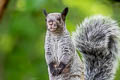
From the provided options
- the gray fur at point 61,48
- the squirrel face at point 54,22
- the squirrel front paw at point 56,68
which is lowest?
the squirrel front paw at point 56,68

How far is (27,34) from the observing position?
452 inches

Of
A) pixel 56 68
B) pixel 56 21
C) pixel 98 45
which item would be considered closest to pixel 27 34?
pixel 98 45

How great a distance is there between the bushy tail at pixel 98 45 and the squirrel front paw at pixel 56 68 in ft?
2.10

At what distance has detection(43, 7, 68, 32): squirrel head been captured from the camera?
244 inches

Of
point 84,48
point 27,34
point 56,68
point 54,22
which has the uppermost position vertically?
point 54,22

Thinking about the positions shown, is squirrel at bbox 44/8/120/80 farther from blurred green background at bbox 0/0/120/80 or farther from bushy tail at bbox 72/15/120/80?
blurred green background at bbox 0/0/120/80

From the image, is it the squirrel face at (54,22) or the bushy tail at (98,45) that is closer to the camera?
the squirrel face at (54,22)

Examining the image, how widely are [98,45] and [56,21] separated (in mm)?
846

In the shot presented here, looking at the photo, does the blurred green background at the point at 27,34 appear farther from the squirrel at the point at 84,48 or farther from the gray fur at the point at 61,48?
the gray fur at the point at 61,48

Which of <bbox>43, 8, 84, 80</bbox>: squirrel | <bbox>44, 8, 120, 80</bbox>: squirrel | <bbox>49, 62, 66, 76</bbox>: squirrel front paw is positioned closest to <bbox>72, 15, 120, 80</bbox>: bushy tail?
<bbox>44, 8, 120, 80</bbox>: squirrel

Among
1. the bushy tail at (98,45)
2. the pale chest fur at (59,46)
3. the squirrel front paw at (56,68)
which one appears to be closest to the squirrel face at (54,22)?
the pale chest fur at (59,46)

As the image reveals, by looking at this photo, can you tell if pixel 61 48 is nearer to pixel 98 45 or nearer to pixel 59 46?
pixel 59 46

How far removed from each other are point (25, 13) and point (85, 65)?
183 inches

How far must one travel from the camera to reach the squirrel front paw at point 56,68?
643cm
